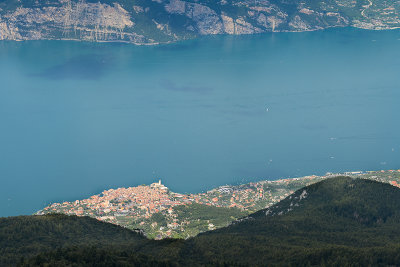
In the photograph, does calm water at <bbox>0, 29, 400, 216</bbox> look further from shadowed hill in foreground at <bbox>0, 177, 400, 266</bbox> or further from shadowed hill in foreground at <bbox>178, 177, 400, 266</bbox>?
shadowed hill in foreground at <bbox>0, 177, 400, 266</bbox>

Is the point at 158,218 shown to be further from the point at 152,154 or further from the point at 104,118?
the point at 104,118

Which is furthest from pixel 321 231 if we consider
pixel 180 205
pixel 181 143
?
pixel 181 143

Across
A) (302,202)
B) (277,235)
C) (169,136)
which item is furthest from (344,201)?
(169,136)

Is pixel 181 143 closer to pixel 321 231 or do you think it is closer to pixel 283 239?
pixel 321 231

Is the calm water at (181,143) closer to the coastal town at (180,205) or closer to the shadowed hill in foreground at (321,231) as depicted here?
the coastal town at (180,205)

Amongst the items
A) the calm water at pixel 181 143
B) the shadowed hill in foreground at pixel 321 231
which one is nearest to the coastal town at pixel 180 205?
the calm water at pixel 181 143

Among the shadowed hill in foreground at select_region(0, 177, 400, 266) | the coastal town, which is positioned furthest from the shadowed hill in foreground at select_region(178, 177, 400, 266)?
the coastal town
